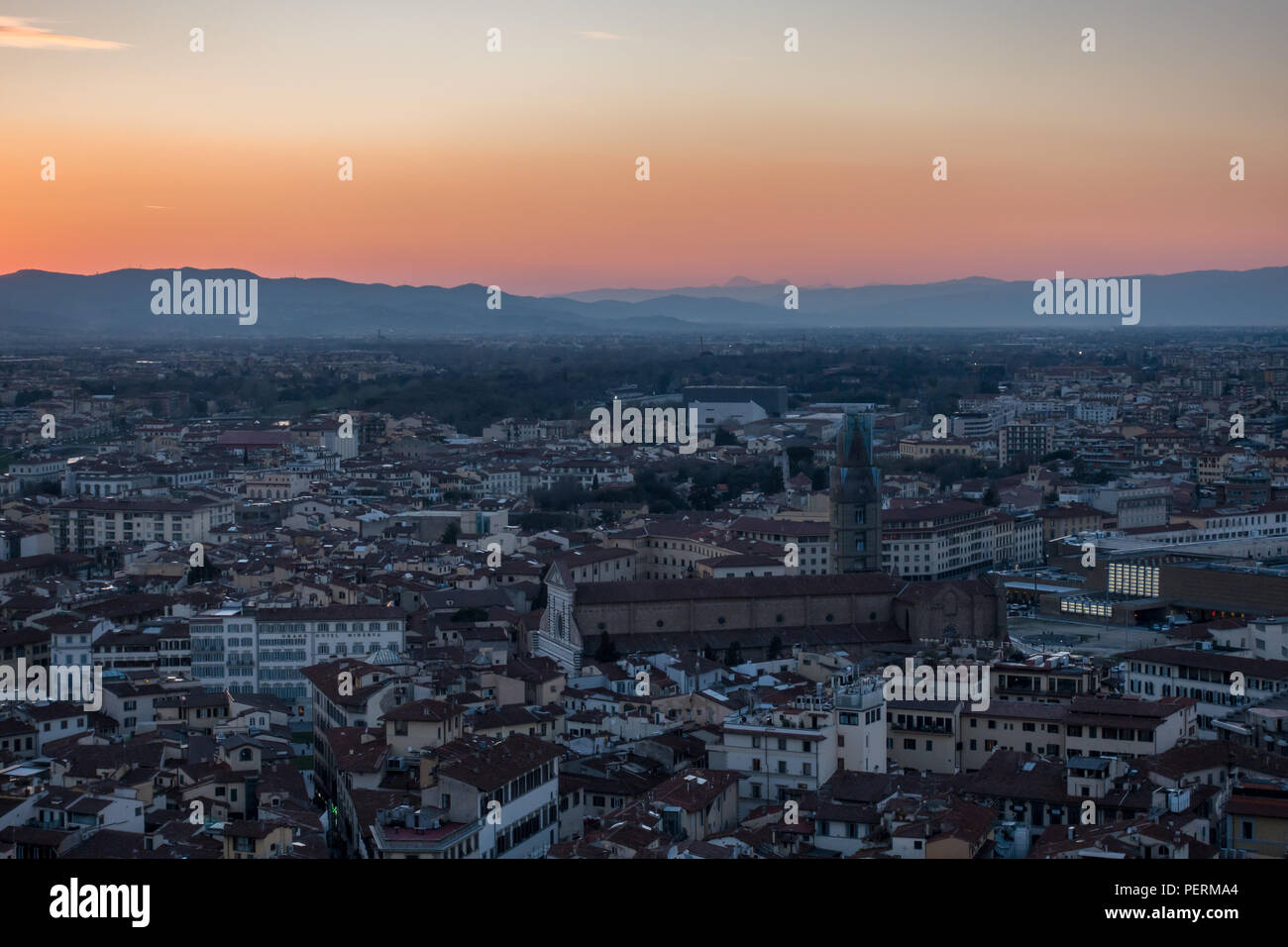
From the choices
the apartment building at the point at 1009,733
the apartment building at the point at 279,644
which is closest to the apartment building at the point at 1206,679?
the apartment building at the point at 1009,733

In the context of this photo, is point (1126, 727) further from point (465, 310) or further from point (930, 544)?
point (465, 310)

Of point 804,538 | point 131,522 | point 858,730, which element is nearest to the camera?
point 858,730

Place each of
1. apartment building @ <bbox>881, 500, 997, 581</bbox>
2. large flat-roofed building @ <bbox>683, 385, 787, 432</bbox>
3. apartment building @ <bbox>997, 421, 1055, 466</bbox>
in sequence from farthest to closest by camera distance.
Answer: large flat-roofed building @ <bbox>683, 385, 787, 432</bbox>
apartment building @ <bbox>997, 421, 1055, 466</bbox>
apartment building @ <bbox>881, 500, 997, 581</bbox>

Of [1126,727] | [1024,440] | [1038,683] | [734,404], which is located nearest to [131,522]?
[1038,683]

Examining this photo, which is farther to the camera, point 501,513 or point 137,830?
point 501,513

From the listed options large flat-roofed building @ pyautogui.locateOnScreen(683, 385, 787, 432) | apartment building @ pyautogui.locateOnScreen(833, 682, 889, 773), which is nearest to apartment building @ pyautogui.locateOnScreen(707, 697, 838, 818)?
apartment building @ pyautogui.locateOnScreen(833, 682, 889, 773)

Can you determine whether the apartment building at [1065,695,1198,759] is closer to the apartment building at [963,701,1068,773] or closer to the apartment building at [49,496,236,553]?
the apartment building at [963,701,1068,773]

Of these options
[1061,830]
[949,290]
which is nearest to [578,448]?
[1061,830]

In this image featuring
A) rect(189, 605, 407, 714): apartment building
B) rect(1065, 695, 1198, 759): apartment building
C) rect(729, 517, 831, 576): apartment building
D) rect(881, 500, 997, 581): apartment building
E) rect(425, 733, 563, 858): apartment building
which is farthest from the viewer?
rect(881, 500, 997, 581): apartment building

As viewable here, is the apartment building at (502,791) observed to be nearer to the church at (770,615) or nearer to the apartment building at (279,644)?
the apartment building at (279,644)

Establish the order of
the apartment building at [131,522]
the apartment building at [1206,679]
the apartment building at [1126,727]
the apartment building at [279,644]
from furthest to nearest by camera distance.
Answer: the apartment building at [131,522]
the apartment building at [279,644]
the apartment building at [1206,679]
the apartment building at [1126,727]
